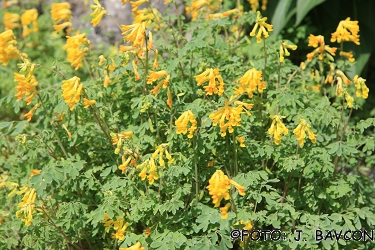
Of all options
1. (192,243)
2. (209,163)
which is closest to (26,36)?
(209,163)

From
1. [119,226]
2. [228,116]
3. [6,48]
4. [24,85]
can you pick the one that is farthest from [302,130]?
[6,48]

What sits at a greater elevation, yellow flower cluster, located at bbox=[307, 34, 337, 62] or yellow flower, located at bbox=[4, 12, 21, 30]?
yellow flower cluster, located at bbox=[307, 34, 337, 62]

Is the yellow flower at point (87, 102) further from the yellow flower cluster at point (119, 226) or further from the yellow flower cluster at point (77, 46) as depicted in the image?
the yellow flower cluster at point (119, 226)

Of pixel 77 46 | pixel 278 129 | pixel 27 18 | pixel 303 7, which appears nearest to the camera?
pixel 278 129

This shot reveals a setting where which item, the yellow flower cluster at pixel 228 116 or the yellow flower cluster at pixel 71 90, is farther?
the yellow flower cluster at pixel 71 90

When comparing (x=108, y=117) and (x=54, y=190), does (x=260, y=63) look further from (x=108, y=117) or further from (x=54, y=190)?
(x=54, y=190)

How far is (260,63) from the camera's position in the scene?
3.40m

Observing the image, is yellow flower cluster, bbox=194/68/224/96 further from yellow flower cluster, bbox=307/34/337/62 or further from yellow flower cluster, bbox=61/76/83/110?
yellow flower cluster, bbox=307/34/337/62

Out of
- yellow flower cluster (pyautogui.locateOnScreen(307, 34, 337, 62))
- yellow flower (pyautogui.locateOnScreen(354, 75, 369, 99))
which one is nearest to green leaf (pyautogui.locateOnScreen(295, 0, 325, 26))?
yellow flower cluster (pyautogui.locateOnScreen(307, 34, 337, 62))

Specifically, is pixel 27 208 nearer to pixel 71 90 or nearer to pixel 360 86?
pixel 71 90

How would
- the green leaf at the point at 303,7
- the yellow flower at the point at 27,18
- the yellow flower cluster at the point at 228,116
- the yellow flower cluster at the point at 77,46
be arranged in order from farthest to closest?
the yellow flower at the point at 27,18 < the green leaf at the point at 303,7 < the yellow flower cluster at the point at 77,46 < the yellow flower cluster at the point at 228,116

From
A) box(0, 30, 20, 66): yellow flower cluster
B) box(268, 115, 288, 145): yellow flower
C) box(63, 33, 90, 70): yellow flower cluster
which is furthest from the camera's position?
box(0, 30, 20, 66): yellow flower cluster

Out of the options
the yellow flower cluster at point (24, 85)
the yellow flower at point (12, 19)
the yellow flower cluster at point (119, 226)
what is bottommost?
the yellow flower at point (12, 19)

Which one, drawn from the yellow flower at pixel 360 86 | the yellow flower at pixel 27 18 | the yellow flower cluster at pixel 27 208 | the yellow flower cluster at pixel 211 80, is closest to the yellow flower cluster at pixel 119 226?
the yellow flower cluster at pixel 27 208
